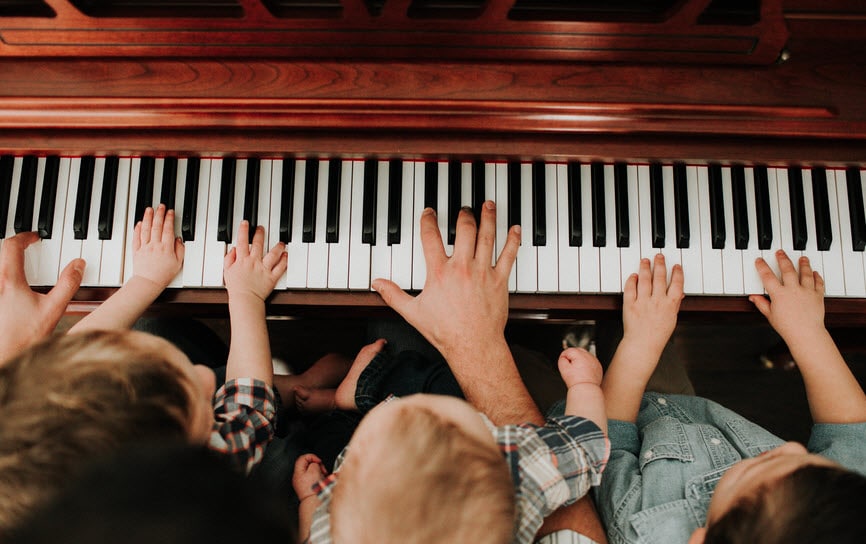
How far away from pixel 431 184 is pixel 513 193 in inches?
7.8

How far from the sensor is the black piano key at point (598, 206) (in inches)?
55.7

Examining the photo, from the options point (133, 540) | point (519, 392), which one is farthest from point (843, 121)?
point (133, 540)

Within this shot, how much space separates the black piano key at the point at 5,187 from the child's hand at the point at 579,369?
1.38 m

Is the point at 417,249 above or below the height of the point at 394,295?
above

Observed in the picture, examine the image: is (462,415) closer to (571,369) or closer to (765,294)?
(571,369)

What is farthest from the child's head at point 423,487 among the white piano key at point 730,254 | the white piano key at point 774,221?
the white piano key at point 774,221

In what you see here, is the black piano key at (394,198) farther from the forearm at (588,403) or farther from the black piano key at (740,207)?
the black piano key at (740,207)

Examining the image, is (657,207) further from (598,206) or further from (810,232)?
(810,232)

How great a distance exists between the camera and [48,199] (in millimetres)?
1412

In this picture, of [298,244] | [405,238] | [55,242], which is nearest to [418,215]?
Answer: [405,238]

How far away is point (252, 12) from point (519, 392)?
1.02 meters

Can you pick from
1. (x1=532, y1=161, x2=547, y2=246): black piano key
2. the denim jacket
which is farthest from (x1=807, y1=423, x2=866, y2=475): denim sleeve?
(x1=532, y1=161, x2=547, y2=246): black piano key

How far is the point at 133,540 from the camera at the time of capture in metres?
0.67

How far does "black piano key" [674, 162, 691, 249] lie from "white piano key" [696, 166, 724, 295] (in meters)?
0.04
